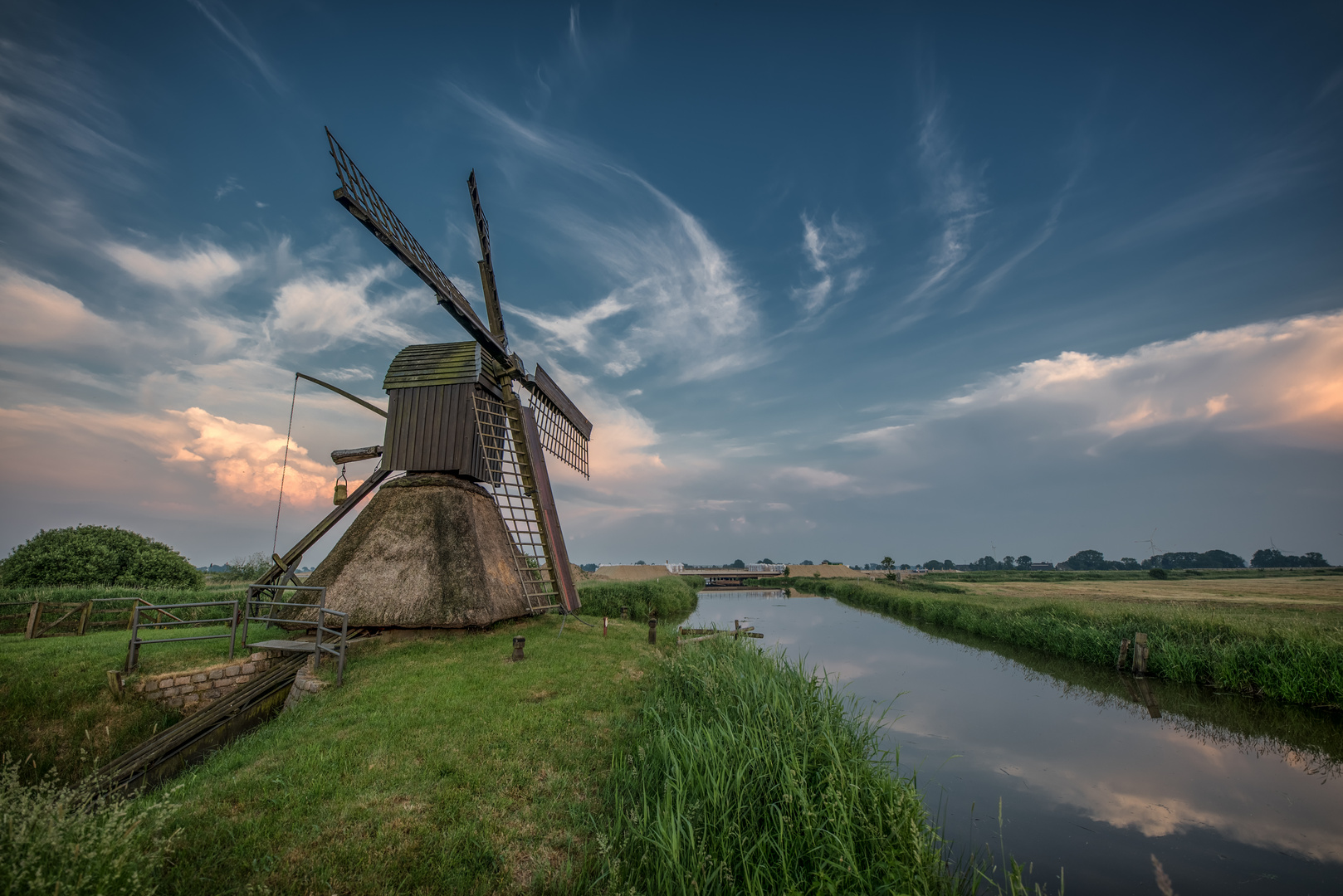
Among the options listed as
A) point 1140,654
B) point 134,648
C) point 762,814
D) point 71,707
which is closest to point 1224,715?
point 1140,654

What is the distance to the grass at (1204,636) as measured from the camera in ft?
40.0

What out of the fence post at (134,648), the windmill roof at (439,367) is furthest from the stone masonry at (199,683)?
the windmill roof at (439,367)

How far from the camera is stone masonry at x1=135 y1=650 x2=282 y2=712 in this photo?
329 inches

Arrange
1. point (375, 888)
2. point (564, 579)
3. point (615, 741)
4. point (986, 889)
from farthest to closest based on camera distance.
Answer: point (564, 579)
point (615, 741)
point (986, 889)
point (375, 888)

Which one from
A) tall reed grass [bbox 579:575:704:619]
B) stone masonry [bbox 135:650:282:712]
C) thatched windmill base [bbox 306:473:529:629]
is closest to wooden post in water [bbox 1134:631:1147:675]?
tall reed grass [bbox 579:575:704:619]

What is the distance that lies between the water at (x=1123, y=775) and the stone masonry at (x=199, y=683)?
36.1 feet

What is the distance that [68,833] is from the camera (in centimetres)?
306

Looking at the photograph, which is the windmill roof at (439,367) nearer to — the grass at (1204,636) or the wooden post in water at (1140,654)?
the wooden post in water at (1140,654)

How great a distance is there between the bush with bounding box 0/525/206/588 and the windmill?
909 cm

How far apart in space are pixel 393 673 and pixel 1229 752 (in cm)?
1577

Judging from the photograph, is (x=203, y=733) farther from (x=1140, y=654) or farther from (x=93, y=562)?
(x=1140, y=654)

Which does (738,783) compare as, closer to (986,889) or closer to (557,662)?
(986,889)

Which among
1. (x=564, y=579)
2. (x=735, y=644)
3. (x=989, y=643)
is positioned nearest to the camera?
(x=735, y=644)

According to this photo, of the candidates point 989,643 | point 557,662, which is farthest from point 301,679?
point 989,643
